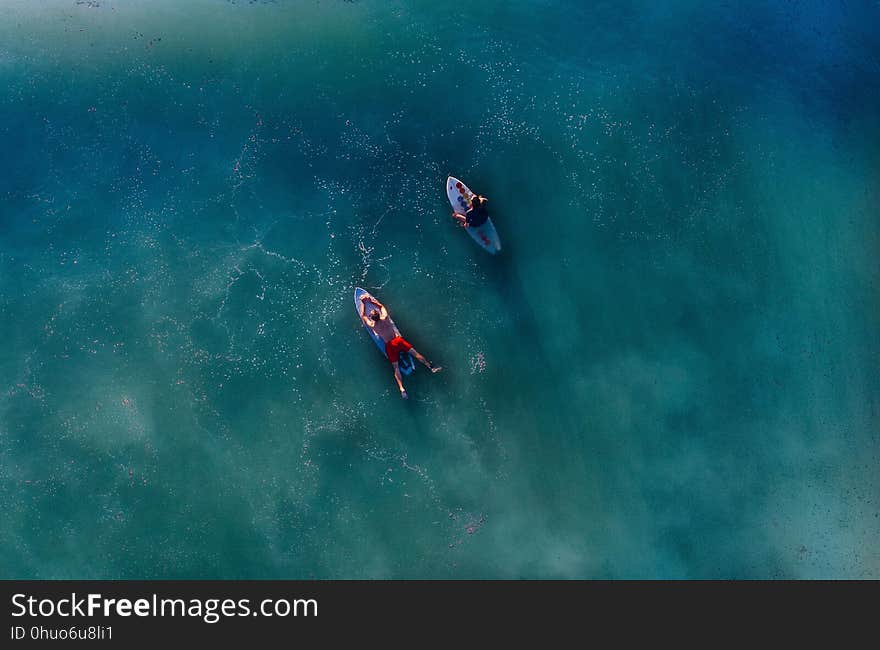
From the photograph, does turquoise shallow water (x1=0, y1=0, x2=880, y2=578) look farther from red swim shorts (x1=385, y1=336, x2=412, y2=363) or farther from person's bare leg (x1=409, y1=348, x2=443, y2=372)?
red swim shorts (x1=385, y1=336, x2=412, y2=363)

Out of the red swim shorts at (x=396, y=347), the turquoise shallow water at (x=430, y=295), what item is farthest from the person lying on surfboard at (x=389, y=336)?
the turquoise shallow water at (x=430, y=295)

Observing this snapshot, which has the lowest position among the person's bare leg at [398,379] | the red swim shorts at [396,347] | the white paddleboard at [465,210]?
the person's bare leg at [398,379]

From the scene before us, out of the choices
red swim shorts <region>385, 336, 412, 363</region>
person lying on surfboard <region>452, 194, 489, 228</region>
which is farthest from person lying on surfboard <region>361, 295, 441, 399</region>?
person lying on surfboard <region>452, 194, 489, 228</region>

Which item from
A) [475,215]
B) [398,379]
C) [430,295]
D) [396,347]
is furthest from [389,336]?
[475,215]

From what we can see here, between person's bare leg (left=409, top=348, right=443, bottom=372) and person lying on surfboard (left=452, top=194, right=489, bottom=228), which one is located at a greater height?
person lying on surfboard (left=452, top=194, right=489, bottom=228)

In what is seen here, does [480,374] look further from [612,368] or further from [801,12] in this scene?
[801,12]

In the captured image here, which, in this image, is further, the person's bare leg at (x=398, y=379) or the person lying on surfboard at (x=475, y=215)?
the person's bare leg at (x=398, y=379)

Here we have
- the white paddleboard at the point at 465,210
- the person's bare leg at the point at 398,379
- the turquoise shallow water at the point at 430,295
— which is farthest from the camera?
the white paddleboard at the point at 465,210

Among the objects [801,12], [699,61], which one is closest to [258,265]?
[699,61]

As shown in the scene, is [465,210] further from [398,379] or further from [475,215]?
[398,379]

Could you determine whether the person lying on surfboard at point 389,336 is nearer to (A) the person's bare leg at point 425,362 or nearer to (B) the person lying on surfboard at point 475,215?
(A) the person's bare leg at point 425,362
